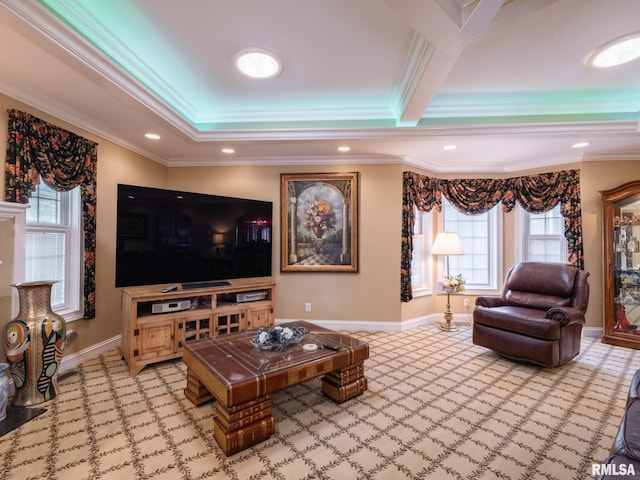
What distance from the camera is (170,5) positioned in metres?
1.91

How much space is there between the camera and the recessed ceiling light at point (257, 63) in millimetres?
2381

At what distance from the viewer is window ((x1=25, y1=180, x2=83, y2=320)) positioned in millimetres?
2736

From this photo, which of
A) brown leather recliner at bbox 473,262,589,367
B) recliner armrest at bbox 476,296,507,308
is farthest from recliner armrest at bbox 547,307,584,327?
recliner armrest at bbox 476,296,507,308

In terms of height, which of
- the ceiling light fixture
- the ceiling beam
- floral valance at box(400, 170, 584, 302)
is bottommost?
floral valance at box(400, 170, 584, 302)

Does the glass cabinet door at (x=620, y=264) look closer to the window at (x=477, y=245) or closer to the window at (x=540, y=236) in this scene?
the window at (x=540, y=236)

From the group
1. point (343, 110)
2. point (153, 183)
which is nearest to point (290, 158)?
point (343, 110)

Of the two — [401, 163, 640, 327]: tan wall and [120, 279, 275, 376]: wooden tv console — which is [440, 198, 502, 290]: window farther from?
[120, 279, 275, 376]: wooden tv console

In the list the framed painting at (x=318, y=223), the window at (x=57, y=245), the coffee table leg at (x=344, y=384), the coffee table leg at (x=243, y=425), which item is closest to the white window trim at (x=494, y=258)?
the framed painting at (x=318, y=223)

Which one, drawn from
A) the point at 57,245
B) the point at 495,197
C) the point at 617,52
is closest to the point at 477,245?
the point at 495,197

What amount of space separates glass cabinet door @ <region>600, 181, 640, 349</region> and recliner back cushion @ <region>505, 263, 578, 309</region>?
873 millimetres

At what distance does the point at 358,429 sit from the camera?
2008 millimetres

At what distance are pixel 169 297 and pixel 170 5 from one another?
242 cm

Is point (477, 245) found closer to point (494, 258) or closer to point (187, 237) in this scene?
point (494, 258)

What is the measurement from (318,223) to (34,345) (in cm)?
310
